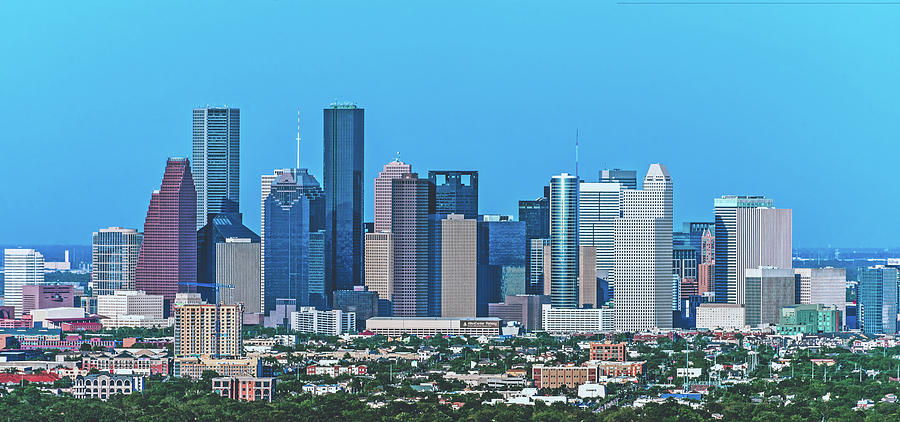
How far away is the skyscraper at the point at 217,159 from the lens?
164 metres

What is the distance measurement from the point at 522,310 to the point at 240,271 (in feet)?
61.9

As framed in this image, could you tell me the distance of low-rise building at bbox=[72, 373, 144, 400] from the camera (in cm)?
9012

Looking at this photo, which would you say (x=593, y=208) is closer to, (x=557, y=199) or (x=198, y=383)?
(x=557, y=199)

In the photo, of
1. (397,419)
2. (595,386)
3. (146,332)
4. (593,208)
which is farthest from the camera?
(593,208)

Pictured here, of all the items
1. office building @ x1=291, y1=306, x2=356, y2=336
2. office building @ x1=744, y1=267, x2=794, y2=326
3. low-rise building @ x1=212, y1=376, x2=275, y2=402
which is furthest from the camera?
office building @ x1=744, y1=267, x2=794, y2=326

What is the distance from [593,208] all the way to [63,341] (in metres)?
43.6

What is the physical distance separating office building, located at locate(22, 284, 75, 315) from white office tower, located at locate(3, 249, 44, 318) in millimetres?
6834

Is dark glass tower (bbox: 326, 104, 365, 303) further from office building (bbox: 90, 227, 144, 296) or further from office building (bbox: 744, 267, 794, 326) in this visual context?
office building (bbox: 744, 267, 794, 326)

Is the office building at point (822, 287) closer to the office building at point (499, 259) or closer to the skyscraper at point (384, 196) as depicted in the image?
the office building at point (499, 259)

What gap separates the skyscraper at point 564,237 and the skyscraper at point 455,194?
5.49 m

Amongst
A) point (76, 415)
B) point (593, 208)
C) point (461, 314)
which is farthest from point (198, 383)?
point (593, 208)

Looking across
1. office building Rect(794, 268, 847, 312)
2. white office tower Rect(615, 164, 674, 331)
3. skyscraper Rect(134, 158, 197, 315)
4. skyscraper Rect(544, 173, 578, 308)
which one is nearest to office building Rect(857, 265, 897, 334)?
office building Rect(794, 268, 847, 312)

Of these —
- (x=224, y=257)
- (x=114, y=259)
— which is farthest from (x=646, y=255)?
(x=114, y=259)

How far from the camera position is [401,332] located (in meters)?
137
